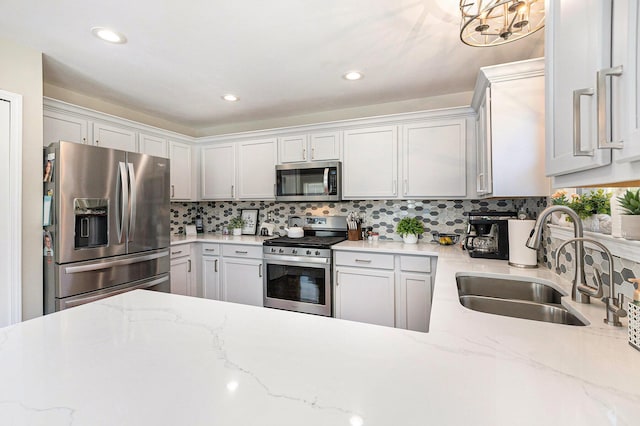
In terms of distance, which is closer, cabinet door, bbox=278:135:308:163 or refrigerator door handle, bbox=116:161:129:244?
refrigerator door handle, bbox=116:161:129:244

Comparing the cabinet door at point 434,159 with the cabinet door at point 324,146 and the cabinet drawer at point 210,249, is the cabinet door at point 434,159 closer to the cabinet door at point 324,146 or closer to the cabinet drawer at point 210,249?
the cabinet door at point 324,146

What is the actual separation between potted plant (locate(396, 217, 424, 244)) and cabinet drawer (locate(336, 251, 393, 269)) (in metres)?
0.47

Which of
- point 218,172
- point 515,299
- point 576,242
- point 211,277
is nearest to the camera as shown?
point 576,242

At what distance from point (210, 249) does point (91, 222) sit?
1.36m

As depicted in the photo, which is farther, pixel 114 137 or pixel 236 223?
pixel 236 223

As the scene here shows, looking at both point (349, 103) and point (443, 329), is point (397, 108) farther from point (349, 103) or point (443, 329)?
point (443, 329)

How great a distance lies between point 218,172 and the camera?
12.8 ft

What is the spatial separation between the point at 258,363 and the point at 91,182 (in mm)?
2361

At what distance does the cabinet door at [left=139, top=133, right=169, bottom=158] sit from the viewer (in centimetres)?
330

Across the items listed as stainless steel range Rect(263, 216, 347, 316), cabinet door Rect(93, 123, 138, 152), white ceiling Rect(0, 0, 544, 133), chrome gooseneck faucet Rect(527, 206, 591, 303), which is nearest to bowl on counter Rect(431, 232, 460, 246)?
stainless steel range Rect(263, 216, 347, 316)

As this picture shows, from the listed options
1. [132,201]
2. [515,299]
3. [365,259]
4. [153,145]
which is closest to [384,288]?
[365,259]

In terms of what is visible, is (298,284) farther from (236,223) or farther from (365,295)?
(236,223)

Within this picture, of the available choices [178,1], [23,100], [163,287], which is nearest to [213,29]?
[178,1]

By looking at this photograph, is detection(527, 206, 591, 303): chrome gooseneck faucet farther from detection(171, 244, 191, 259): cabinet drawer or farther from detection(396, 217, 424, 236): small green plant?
detection(171, 244, 191, 259): cabinet drawer
